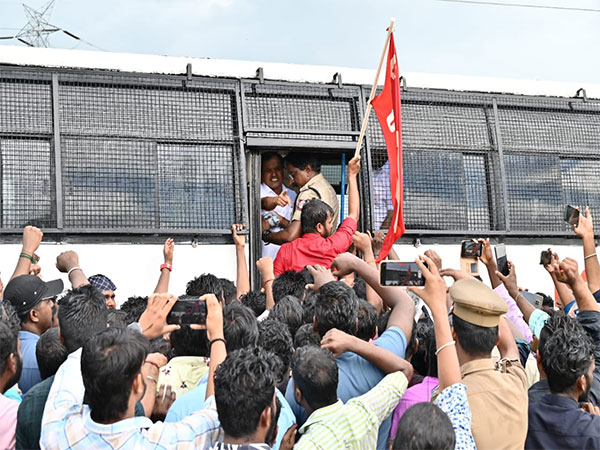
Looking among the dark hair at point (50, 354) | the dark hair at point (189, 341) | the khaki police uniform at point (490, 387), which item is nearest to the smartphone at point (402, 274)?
the khaki police uniform at point (490, 387)

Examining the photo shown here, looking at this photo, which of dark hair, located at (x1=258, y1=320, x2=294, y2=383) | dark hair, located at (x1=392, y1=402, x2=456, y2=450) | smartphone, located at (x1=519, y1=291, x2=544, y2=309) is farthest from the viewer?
smartphone, located at (x1=519, y1=291, x2=544, y2=309)

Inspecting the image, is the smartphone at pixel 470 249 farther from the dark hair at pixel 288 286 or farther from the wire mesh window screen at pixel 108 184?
the wire mesh window screen at pixel 108 184

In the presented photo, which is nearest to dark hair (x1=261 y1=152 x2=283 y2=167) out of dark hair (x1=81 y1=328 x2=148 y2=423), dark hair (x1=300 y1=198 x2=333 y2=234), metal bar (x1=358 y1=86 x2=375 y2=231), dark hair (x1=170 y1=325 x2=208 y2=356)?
metal bar (x1=358 y1=86 x2=375 y2=231)

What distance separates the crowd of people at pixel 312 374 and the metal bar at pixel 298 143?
115 inches

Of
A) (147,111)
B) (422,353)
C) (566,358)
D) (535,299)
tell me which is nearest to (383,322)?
(422,353)

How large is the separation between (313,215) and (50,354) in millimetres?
3570

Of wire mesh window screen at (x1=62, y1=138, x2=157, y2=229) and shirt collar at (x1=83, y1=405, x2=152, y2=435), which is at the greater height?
wire mesh window screen at (x1=62, y1=138, x2=157, y2=229)

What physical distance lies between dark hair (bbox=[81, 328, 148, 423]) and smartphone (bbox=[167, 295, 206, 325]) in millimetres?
603

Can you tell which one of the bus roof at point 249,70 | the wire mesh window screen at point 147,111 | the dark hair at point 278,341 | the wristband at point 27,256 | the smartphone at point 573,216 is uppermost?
the bus roof at point 249,70

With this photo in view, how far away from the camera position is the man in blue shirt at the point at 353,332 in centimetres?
321

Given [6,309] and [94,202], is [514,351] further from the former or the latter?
[94,202]

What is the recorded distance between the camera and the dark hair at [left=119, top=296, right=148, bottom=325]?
4.97 m

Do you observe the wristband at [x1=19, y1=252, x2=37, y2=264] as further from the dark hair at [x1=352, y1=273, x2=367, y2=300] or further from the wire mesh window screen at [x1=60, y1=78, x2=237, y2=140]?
the dark hair at [x1=352, y1=273, x2=367, y2=300]

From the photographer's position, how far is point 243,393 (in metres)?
2.50
